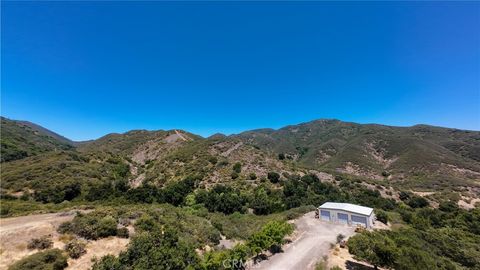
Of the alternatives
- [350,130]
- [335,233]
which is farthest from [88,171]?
[350,130]

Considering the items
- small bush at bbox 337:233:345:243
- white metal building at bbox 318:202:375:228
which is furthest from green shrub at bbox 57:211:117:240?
white metal building at bbox 318:202:375:228

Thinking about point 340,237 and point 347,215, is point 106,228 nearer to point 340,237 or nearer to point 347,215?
point 340,237

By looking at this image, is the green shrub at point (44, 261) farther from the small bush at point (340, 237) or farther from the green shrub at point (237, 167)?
the green shrub at point (237, 167)

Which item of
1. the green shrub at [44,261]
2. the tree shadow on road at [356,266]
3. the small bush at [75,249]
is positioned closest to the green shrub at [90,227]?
the small bush at [75,249]

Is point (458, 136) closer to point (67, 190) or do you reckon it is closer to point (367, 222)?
point (367, 222)

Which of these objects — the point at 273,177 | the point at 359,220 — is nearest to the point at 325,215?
the point at 359,220

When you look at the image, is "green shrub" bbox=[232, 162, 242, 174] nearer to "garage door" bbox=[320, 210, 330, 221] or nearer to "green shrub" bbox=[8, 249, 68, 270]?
"garage door" bbox=[320, 210, 330, 221]
